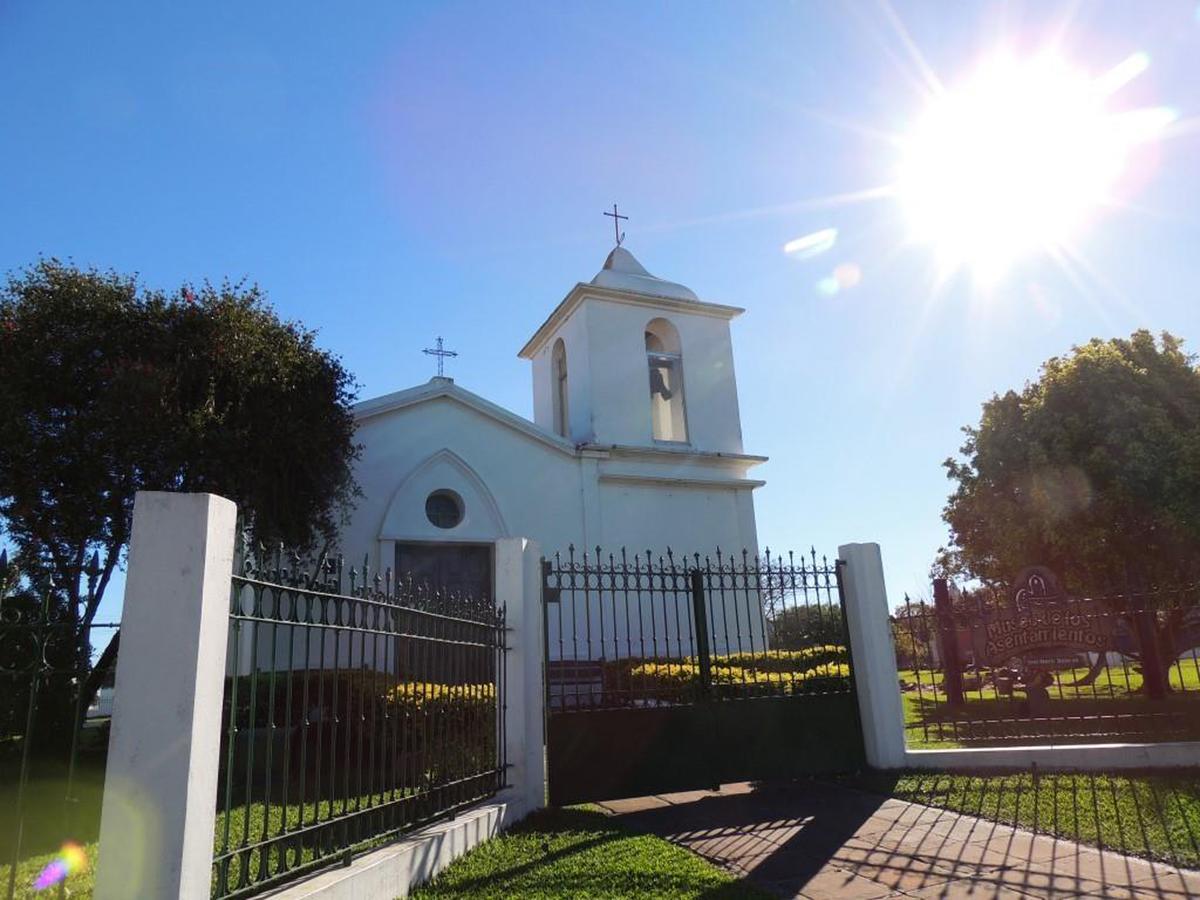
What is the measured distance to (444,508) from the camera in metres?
15.4

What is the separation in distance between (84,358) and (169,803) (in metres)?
9.80

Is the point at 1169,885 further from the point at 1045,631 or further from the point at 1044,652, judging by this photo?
the point at 1044,652

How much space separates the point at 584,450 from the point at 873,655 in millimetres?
8887

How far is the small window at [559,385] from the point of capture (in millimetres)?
19078

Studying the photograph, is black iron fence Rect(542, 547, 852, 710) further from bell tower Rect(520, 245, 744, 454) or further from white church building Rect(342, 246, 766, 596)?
bell tower Rect(520, 245, 744, 454)

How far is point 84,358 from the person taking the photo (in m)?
11.0

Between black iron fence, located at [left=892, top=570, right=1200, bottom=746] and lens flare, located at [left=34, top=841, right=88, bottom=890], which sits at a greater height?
black iron fence, located at [left=892, top=570, right=1200, bottom=746]

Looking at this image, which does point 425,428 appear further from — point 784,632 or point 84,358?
point 784,632

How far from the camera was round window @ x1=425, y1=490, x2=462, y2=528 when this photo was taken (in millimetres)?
15180

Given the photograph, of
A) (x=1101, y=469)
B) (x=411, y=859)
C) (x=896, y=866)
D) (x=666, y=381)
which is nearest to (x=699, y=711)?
(x=896, y=866)

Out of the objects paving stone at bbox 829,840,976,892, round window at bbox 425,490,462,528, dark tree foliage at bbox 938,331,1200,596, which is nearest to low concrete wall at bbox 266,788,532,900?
paving stone at bbox 829,840,976,892

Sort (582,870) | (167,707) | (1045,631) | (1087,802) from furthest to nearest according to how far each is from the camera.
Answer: (1045,631) → (1087,802) → (582,870) → (167,707)

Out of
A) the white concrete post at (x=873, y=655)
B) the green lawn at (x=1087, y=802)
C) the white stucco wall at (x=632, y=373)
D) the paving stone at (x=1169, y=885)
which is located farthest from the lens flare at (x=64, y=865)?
the white stucco wall at (x=632, y=373)

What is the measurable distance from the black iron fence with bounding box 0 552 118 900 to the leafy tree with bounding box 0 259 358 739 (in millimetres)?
1758
